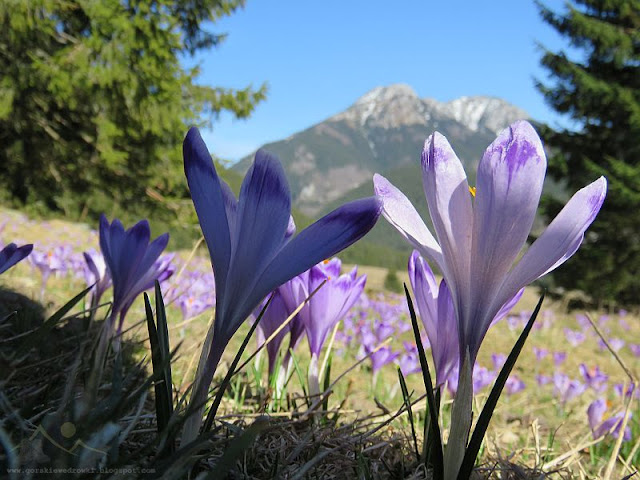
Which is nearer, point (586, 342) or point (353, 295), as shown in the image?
point (353, 295)

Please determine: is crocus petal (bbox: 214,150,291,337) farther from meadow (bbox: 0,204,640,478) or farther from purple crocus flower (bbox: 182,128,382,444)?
meadow (bbox: 0,204,640,478)

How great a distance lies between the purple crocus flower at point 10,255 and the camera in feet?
2.56

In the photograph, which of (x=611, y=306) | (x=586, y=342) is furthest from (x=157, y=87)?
(x=611, y=306)

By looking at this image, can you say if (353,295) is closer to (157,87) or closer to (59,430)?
(59,430)

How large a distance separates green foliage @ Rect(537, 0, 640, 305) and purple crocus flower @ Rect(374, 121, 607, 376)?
1549cm

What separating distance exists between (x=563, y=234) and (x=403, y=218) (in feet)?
0.60

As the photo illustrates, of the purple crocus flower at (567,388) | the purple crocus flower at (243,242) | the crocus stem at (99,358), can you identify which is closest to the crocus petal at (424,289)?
the purple crocus flower at (243,242)

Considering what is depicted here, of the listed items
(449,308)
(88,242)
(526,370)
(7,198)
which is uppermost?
(7,198)

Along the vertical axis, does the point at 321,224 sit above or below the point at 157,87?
below

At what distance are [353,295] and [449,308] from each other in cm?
31

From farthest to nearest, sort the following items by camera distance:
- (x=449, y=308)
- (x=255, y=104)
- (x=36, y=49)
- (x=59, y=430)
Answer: (x=255, y=104), (x=36, y=49), (x=449, y=308), (x=59, y=430)

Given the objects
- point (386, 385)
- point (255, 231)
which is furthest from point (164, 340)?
point (386, 385)

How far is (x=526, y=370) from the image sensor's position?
457 centimetres

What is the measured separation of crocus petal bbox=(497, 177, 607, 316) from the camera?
22.3 inches
